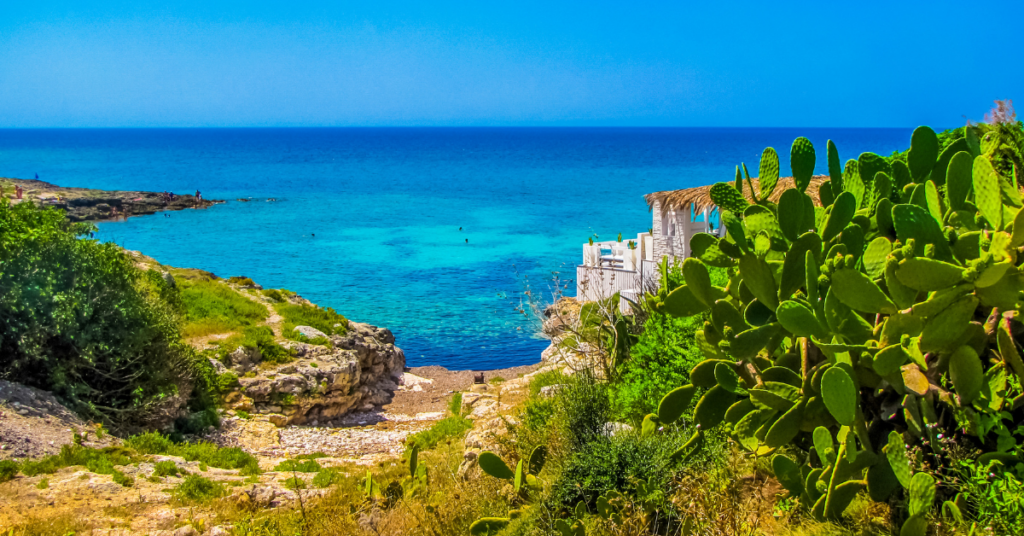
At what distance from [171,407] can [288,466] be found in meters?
3.33

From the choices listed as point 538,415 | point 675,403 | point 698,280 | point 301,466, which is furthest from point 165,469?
point 698,280

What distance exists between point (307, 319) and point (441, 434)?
29.1 ft

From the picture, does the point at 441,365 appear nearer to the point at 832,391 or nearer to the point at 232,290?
the point at 232,290

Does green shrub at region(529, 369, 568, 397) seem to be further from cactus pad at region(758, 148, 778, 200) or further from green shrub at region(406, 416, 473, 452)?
Answer: cactus pad at region(758, 148, 778, 200)

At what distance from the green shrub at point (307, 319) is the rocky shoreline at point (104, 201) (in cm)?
3713

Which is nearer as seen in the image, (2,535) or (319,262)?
(2,535)

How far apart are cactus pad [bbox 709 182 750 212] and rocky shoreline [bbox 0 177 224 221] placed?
52983 mm

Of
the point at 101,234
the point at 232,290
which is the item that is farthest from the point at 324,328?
the point at 101,234

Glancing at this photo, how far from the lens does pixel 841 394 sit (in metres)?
2.87

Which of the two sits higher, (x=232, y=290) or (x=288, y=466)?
(x=232, y=290)

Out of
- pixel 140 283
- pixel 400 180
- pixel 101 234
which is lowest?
pixel 140 283

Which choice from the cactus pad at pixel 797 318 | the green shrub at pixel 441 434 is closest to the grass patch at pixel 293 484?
the green shrub at pixel 441 434

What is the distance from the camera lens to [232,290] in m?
19.5

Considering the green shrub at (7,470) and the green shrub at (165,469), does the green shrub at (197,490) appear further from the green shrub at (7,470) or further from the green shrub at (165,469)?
the green shrub at (7,470)
